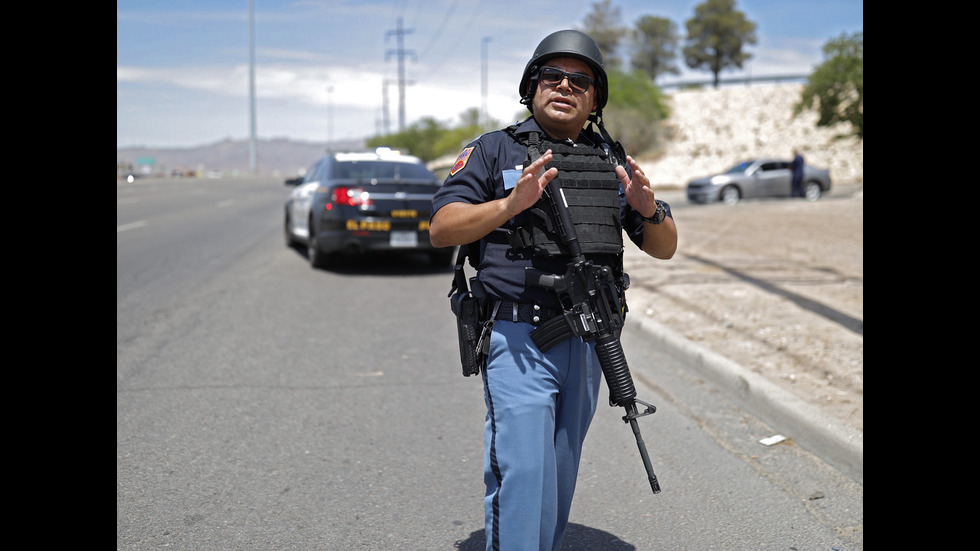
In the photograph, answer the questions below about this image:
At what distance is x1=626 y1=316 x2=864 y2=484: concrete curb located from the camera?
4344mm

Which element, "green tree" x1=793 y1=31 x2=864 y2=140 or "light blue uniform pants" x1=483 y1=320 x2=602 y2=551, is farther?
"green tree" x1=793 y1=31 x2=864 y2=140

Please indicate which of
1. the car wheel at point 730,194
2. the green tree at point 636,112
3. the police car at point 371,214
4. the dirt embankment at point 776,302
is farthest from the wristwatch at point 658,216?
the green tree at point 636,112

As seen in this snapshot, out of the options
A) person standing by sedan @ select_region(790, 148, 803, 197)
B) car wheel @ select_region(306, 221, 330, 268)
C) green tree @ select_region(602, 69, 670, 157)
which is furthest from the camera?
green tree @ select_region(602, 69, 670, 157)

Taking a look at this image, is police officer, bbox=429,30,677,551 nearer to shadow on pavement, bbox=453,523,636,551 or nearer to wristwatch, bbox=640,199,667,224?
wristwatch, bbox=640,199,667,224

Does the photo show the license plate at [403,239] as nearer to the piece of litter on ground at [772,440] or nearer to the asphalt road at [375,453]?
the asphalt road at [375,453]

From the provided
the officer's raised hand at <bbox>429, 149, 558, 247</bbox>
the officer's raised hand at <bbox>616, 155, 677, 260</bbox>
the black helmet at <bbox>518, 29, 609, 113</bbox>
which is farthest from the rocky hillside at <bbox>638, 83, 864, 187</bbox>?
the officer's raised hand at <bbox>429, 149, 558, 247</bbox>

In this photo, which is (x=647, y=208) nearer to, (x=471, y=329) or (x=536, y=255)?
(x=536, y=255)

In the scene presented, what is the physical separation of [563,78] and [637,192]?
416mm

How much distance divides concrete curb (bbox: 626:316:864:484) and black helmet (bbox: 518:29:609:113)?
8.24 feet

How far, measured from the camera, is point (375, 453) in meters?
4.45

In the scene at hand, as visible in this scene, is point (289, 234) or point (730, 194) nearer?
point (289, 234)

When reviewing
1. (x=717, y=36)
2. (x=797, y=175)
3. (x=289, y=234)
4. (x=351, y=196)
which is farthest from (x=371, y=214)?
(x=717, y=36)

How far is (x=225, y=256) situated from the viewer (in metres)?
12.9
